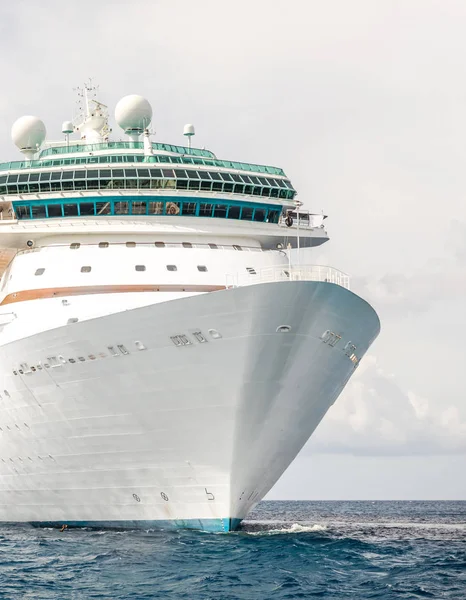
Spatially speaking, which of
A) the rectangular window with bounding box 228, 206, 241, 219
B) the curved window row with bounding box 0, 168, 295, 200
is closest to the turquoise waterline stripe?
the rectangular window with bounding box 228, 206, 241, 219

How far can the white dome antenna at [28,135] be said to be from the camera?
3638 centimetres

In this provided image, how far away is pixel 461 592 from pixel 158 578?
634 cm

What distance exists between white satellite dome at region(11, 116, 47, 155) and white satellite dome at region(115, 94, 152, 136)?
3.37 m

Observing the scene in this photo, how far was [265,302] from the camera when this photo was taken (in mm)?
23719

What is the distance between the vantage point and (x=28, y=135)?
119ft

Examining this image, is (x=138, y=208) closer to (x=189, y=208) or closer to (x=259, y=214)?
(x=189, y=208)

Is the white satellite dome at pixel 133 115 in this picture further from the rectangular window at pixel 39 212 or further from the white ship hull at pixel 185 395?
the white ship hull at pixel 185 395

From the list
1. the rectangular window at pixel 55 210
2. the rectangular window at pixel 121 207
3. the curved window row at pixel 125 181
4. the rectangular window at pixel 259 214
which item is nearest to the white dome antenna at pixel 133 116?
the curved window row at pixel 125 181

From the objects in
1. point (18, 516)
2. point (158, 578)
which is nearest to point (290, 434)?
point (158, 578)

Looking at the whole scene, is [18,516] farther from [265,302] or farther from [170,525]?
[265,302]

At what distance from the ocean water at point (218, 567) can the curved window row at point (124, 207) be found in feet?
33.2

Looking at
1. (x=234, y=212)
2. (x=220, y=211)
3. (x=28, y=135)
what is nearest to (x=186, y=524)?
(x=220, y=211)

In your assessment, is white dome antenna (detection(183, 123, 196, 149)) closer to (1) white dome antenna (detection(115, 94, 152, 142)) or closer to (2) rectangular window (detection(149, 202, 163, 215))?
(1) white dome antenna (detection(115, 94, 152, 142))

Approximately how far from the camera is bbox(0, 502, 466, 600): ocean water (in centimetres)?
1934
